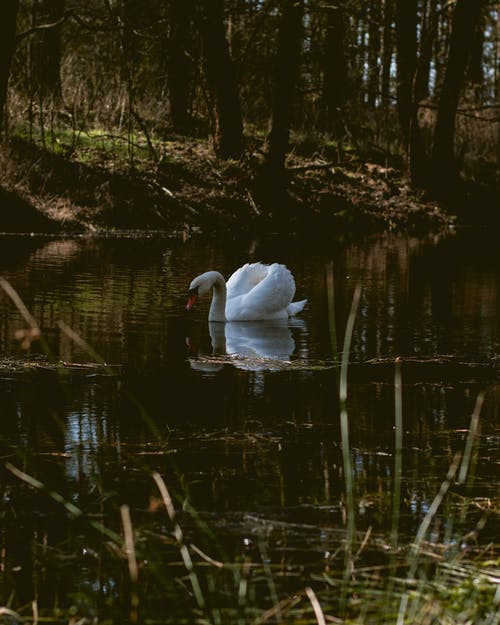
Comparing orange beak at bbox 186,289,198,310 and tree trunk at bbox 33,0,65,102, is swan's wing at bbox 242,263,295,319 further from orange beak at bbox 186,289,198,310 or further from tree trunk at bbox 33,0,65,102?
tree trunk at bbox 33,0,65,102

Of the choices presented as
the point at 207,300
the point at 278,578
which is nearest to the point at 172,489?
the point at 278,578

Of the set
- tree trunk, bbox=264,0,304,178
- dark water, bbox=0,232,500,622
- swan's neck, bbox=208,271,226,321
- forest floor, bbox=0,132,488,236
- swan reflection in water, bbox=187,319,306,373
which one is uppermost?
tree trunk, bbox=264,0,304,178

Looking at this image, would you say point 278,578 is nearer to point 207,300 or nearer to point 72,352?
point 72,352

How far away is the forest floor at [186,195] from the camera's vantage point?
22.3m

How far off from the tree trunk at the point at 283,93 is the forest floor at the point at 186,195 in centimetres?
50

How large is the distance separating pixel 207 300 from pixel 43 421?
7.36 meters

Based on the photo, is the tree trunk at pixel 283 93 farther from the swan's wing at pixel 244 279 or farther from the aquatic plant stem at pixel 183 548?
the aquatic plant stem at pixel 183 548

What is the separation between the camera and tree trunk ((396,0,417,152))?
88.9ft

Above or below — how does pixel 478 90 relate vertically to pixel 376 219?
above

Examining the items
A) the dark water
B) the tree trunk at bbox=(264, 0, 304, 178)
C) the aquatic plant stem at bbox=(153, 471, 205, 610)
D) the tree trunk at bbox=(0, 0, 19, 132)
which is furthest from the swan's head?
the tree trunk at bbox=(264, 0, 304, 178)

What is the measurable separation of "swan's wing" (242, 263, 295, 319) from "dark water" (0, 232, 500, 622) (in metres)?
0.26

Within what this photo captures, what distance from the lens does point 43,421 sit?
22.6 feet

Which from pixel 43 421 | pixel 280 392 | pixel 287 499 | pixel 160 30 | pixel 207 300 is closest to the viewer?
pixel 287 499

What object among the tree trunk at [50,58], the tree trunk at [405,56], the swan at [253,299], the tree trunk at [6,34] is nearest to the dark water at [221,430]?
the swan at [253,299]
